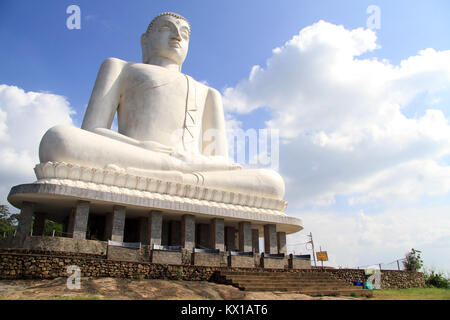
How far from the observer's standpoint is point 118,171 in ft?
40.2

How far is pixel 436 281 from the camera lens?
1517 centimetres

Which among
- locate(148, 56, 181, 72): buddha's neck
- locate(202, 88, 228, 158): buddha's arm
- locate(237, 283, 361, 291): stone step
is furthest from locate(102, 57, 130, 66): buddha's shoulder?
locate(237, 283, 361, 291): stone step

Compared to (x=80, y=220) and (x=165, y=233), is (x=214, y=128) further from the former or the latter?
(x=80, y=220)

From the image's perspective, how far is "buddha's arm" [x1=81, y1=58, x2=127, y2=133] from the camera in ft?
48.0

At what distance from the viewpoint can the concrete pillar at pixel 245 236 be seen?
13713 millimetres

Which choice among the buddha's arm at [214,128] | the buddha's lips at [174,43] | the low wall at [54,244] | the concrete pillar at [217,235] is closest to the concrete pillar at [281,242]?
the concrete pillar at [217,235]

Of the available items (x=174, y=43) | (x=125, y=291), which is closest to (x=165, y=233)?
(x=125, y=291)

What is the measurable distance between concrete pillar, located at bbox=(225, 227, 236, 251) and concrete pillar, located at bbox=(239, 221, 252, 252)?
1.24 m

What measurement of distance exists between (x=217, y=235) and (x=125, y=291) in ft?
19.9

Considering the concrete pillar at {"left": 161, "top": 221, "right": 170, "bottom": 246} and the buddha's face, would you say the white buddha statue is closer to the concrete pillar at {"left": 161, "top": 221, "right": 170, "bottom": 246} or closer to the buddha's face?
the buddha's face

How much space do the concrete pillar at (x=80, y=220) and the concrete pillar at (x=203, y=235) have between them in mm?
4540

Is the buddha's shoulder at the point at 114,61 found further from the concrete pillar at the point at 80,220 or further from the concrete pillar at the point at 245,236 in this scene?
the concrete pillar at the point at 245,236
